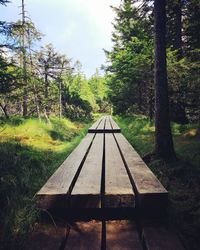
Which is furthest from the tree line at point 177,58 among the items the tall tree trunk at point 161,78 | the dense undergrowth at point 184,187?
the dense undergrowth at point 184,187

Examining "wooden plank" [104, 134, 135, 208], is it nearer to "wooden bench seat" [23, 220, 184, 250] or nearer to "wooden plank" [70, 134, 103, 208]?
"wooden plank" [70, 134, 103, 208]

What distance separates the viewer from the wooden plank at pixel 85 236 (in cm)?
240

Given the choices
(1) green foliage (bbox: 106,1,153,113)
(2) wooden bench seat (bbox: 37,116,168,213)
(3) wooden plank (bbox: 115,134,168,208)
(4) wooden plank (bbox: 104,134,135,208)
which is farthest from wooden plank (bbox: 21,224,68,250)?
(1) green foliage (bbox: 106,1,153,113)

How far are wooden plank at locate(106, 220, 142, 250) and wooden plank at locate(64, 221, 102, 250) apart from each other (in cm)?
11

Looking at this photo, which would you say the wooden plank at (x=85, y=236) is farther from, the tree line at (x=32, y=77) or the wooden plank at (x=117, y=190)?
the tree line at (x=32, y=77)

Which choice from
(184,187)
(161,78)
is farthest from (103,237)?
(161,78)

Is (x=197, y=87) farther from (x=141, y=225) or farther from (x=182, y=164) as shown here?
(x=141, y=225)

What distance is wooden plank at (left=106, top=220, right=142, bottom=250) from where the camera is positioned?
2404 mm

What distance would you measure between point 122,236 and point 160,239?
0.39 meters

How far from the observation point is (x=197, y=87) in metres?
11.6

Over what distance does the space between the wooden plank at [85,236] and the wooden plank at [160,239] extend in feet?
1.59

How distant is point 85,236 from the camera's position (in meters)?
2.60

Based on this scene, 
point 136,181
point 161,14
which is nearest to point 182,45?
point 161,14

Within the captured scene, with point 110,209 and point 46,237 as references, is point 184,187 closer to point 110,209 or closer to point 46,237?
point 110,209
